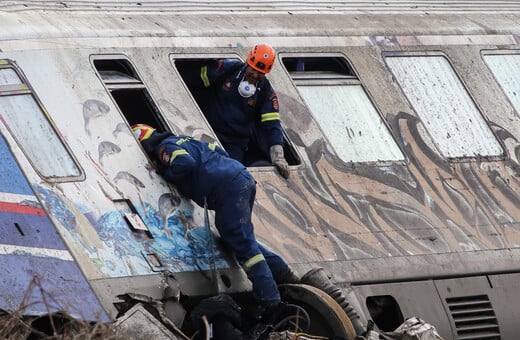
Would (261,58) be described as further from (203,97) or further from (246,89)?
(203,97)

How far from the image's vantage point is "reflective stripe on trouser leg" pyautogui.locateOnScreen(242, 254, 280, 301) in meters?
12.1

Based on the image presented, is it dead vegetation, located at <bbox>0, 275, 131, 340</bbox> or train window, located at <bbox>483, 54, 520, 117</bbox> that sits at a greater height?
train window, located at <bbox>483, 54, 520, 117</bbox>

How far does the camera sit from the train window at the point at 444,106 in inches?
590

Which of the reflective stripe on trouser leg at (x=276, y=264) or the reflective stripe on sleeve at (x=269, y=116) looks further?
the reflective stripe on sleeve at (x=269, y=116)

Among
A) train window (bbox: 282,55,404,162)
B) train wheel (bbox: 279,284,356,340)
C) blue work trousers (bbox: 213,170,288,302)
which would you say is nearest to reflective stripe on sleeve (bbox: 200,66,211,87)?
train window (bbox: 282,55,404,162)

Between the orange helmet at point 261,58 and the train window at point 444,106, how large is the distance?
2.00 m

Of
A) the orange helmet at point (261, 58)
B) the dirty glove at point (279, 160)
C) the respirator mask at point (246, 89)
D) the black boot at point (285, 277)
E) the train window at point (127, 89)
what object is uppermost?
the orange helmet at point (261, 58)

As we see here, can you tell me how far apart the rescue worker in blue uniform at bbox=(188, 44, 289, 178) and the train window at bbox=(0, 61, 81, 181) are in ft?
6.23

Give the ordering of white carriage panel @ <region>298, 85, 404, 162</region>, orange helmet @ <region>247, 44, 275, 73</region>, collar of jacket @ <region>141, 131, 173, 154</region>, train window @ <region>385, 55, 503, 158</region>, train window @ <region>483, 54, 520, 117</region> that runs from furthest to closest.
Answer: train window @ <region>483, 54, 520, 117</region> → train window @ <region>385, 55, 503, 158</region> → white carriage panel @ <region>298, 85, 404, 162</region> → orange helmet @ <region>247, 44, 275, 73</region> → collar of jacket @ <region>141, 131, 173, 154</region>

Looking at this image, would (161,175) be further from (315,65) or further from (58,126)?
(315,65)

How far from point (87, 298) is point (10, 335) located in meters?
1.00

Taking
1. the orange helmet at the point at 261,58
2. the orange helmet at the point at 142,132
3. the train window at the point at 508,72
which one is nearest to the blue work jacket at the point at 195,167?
the orange helmet at the point at 142,132

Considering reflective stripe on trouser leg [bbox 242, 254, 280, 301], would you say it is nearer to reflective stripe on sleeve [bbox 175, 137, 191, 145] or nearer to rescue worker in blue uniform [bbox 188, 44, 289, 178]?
reflective stripe on sleeve [bbox 175, 137, 191, 145]

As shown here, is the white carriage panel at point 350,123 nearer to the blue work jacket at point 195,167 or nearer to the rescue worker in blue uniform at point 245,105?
the rescue worker in blue uniform at point 245,105
